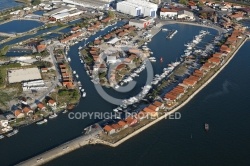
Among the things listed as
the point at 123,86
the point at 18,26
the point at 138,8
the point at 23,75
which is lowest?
the point at 123,86

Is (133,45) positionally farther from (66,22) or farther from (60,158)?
(60,158)

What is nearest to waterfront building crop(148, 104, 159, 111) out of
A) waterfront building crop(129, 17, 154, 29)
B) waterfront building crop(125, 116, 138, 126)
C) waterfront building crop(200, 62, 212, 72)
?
waterfront building crop(125, 116, 138, 126)

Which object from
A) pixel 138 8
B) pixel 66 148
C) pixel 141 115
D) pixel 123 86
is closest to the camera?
pixel 66 148

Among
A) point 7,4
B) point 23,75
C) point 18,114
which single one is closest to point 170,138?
point 18,114

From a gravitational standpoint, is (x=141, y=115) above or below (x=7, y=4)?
below

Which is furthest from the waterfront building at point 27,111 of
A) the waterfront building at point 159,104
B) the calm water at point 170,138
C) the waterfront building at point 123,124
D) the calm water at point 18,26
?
the calm water at point 18,26

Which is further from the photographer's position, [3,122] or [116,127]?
[3,122]

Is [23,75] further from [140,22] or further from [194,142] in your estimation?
[140,22]

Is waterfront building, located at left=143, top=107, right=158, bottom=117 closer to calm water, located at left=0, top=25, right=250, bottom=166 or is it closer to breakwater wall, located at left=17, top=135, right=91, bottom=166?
calm water, located at left=0, top=25, right=250, bottom=166
